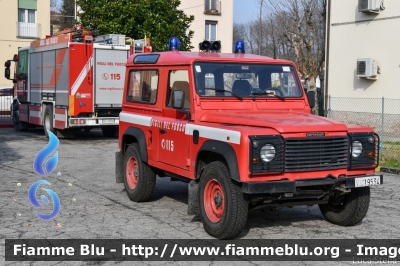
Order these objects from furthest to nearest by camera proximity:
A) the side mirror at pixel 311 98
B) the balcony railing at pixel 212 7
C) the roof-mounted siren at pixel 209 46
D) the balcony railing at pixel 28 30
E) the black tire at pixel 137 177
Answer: the balcony railing at pixel 212 7, the balcony railing at pixel 28 30, the roof-mounted siren at pixel 209 46, the black tire at pixel 137 177, the side mirror at pixel 311 98

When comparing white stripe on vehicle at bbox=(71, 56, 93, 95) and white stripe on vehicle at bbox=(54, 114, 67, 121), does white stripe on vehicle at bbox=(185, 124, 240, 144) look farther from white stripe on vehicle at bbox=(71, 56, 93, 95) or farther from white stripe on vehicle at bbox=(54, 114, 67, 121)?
white stripe on vehicle at bbox=(54, 114, 67, 121)

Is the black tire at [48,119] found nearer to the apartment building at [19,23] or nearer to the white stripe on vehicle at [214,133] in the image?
the white stripe on vehicle at [214,133]

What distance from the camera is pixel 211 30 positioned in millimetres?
45938

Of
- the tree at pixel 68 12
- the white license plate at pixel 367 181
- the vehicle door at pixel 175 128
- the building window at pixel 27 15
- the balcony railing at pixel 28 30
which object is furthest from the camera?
the tree at pixel 68 12

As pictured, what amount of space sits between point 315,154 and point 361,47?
53.8ft

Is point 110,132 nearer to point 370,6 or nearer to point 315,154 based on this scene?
point 370,6

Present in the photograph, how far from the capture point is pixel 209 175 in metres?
7.35

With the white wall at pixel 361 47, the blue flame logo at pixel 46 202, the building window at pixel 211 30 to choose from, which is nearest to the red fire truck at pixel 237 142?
the blue flame logo at pixel 46 202

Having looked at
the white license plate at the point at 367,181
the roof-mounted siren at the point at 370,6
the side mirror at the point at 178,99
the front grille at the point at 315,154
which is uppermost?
the roof-mounted siren at the point at 370,6

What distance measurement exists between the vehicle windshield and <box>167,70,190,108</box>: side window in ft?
0.65

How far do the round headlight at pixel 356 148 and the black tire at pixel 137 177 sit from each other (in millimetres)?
3213

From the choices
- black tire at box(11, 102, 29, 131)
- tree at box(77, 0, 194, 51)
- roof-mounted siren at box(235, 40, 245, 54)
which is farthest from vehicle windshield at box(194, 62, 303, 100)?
tree at box(77, 0, 194, 51)

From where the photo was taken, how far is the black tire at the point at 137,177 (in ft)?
30.5

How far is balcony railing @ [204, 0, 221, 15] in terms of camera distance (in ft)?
148
